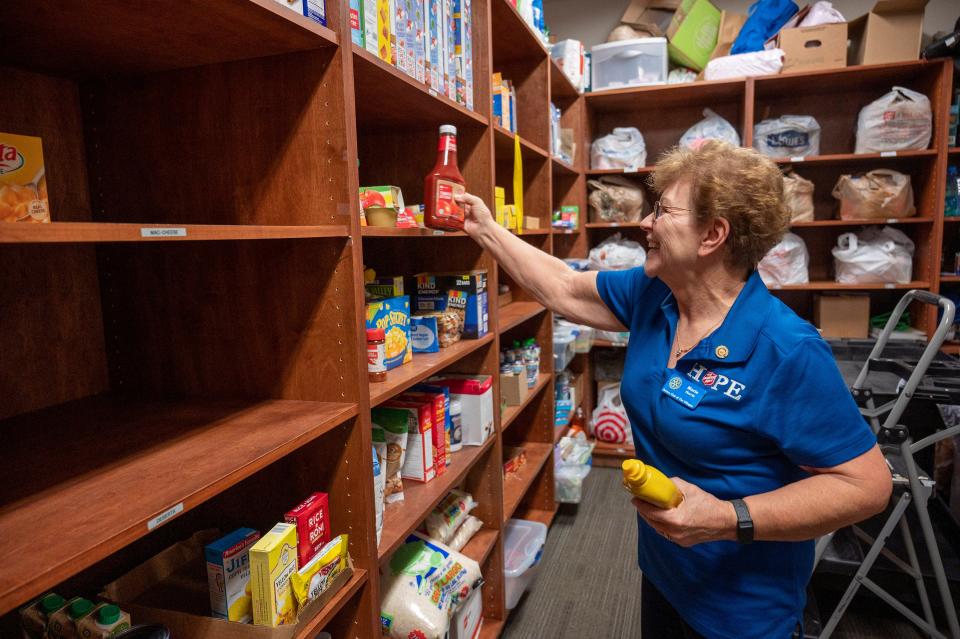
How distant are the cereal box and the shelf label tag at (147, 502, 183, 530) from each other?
0.94m

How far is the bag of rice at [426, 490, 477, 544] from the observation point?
202 centimetres

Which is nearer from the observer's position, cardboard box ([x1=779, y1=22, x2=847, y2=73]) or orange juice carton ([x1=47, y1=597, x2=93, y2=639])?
orange juice carton ([x1=47, y1=597, x2=93, y2=639])

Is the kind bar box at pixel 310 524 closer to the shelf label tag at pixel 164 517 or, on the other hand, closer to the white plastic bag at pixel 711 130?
the shelf label tag at pixel 164 517

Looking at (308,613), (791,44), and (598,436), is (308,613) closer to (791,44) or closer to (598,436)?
(598,436)

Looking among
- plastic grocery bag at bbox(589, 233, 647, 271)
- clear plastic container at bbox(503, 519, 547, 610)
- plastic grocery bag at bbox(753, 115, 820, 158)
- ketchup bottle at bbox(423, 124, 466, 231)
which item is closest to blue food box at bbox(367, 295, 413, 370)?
ketchup bottle at bbox(423, 124, 466, 231)

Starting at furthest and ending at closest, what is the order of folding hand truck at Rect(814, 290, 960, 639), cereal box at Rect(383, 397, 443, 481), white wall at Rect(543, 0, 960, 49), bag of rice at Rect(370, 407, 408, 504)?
white wall at Rect(543, 0, 960, 49)
folding hand truck at Rect(814, 290, 960, 639)
cereal box at Rect(383, 397, 443, 481)
bag of rice at Rect(370, 407, 408, 504)

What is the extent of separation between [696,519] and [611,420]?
2.96 metres

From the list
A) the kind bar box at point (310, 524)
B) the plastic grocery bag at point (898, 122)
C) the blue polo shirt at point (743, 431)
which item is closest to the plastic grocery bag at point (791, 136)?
the plastic grocery bag at point (898, 122)

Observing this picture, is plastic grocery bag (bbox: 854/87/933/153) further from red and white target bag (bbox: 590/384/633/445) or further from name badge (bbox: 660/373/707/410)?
name badge (bbox: 660/373/707/410)

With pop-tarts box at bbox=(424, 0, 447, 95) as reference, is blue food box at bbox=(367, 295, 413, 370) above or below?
below

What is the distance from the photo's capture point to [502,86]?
2.48m

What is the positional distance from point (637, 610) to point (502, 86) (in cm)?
225

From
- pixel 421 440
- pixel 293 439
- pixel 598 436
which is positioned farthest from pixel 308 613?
pixel 598 436

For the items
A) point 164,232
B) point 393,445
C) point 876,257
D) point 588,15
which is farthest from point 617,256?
point 164,232
